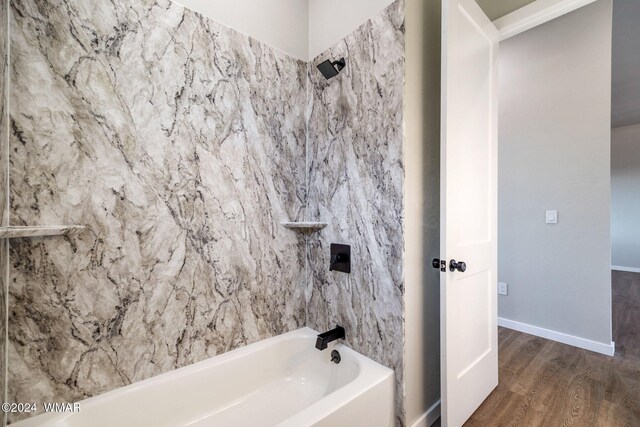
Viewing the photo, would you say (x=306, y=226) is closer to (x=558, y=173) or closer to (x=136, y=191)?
(x=136, y=191)

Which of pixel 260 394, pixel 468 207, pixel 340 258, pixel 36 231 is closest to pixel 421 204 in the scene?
pixel 468 207

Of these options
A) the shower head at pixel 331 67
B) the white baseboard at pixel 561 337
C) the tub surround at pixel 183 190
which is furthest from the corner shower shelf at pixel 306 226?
the white baseboard at pixel 561 337

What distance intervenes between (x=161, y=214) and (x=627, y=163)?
27.0ft

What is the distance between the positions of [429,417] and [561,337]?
1848 millimetres

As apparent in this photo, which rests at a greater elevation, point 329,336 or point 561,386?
point 329,336

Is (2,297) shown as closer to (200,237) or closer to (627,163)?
(200,237)

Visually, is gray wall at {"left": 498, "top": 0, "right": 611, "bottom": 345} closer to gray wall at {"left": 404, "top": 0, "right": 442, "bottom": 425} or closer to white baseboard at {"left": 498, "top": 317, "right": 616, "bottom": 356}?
white baseboard at {"left": 498, "top": 317, "right": 616, "bottom": 356}

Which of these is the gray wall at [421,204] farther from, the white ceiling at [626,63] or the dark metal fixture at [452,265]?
the white ceiling at [626,63]

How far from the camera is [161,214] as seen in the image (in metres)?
1.31

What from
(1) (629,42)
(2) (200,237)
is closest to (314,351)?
(2) (200,237)

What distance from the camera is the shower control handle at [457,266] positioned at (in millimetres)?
1358

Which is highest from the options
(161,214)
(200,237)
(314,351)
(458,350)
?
(161,214)

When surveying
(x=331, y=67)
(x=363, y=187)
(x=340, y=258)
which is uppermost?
(x=331, y=67)

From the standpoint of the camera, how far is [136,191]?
1.25 metres
